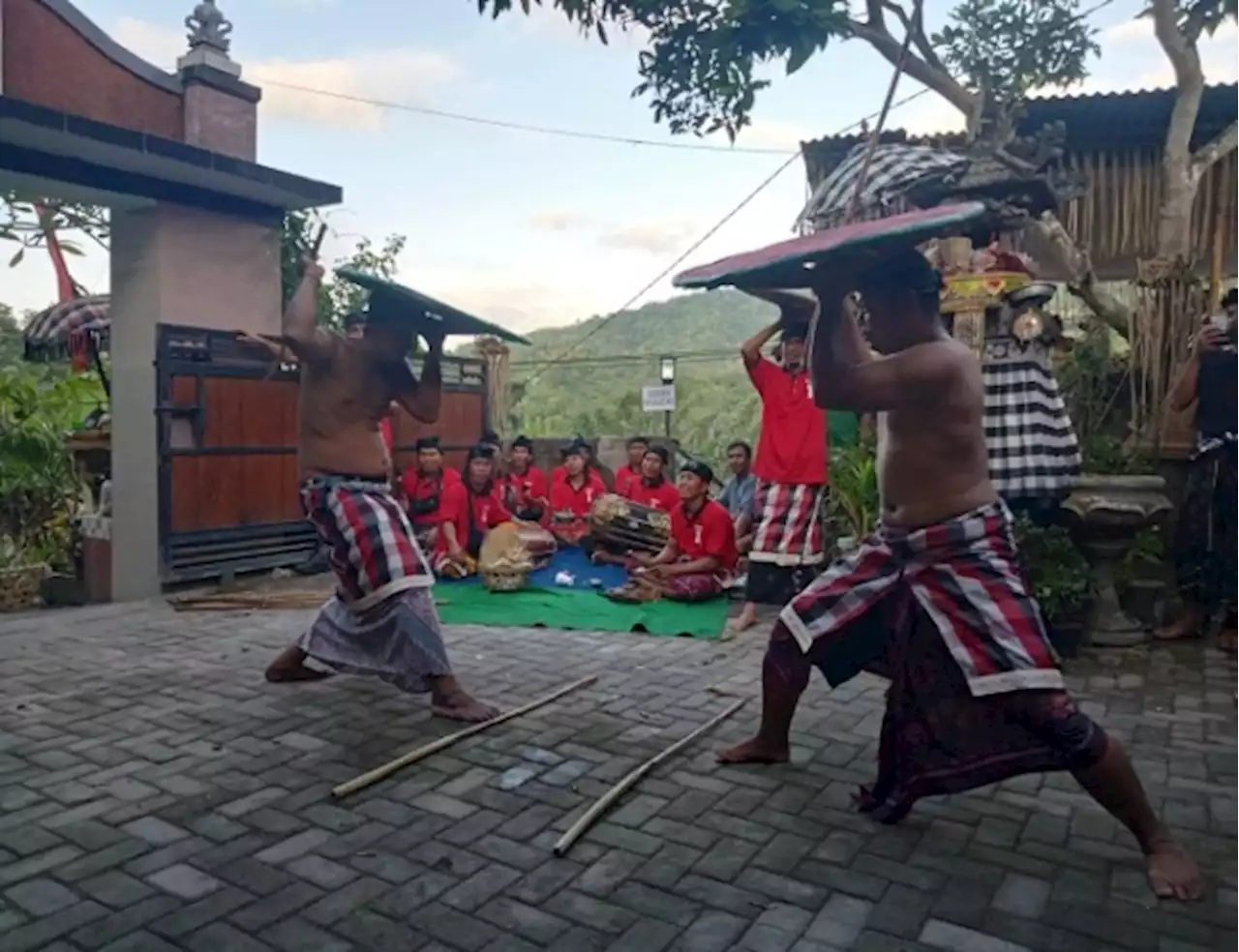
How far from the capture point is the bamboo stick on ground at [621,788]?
2.75 m

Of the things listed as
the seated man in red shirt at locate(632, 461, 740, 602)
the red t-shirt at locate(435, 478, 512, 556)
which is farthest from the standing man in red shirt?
the red t-shirt at locate(435, 478, 512, 556)

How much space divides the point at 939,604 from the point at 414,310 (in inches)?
96.9

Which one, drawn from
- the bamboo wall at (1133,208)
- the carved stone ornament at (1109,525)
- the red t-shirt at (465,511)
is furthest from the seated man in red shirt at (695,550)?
the bamboo wall at (1133,208)

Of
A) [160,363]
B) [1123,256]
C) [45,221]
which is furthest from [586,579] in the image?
[45,221]

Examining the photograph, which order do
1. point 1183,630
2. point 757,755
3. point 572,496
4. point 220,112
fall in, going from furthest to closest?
point 572,496 → point 220,112 → point 1183,630 → point 757,755

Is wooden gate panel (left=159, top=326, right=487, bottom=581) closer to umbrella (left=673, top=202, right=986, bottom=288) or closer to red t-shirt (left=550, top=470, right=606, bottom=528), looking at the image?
red t-shirt (left=550, top=470, right=606, bottom=528)

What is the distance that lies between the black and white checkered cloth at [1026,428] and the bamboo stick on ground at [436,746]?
8.14 feet

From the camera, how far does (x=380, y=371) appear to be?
4176 millimetres

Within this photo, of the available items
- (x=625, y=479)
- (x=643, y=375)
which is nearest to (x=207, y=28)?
(x=625, y=479)

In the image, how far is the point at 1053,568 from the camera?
526cm

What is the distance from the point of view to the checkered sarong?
2.58m

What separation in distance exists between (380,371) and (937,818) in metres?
2.76

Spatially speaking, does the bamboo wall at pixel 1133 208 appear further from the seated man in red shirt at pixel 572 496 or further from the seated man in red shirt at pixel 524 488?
the seated man in red shirt at pixel 524 488

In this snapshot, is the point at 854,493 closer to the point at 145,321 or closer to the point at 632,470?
the point at 632,470
